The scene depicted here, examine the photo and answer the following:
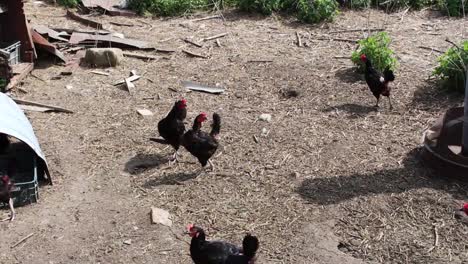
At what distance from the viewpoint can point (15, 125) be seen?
675 cm

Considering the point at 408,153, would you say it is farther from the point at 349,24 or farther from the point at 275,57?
the point at 349,24

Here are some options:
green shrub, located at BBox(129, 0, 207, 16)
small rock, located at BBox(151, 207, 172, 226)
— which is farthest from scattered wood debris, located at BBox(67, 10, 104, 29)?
small rock, located at BBox(151, 207, 172, 226)

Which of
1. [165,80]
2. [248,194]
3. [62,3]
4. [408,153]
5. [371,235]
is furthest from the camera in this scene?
[62,3]

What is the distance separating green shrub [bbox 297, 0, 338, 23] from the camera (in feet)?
40.2

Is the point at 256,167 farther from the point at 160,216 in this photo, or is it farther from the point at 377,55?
the point at 377,55

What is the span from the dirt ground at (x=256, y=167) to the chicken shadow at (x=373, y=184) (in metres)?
0.02

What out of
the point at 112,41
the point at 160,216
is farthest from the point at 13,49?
the point at 160,216

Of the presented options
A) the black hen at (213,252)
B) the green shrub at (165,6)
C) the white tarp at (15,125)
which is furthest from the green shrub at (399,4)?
the black hen at (213,252)

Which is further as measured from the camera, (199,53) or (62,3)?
(62,3)

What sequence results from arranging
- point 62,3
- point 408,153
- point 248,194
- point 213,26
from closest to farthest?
point 248,194
point 408,153
point 213,26
point 62,3

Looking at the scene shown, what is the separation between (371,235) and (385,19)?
7361mm

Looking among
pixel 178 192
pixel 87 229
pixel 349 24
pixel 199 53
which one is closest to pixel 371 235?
pixel 178 192

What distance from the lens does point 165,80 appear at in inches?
392

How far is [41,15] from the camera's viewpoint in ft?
41.6
